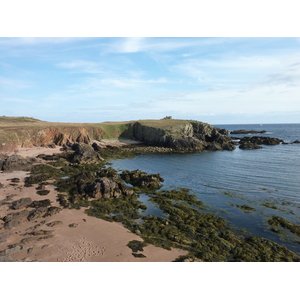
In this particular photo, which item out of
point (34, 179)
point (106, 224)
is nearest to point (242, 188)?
point (106, 224)

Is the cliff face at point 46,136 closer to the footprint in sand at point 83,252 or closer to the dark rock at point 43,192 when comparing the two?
the dark rock at point 43,192

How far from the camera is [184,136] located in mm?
73062

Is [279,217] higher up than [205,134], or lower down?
lower down

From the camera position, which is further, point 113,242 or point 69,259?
point 113,242

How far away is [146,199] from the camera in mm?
25828

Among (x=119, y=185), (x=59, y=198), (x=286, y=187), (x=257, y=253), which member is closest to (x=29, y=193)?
(x=59, y=198)

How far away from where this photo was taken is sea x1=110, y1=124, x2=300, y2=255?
19784mm

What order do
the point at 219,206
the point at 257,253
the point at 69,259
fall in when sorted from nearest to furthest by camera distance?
the point at 69,259
the point at 257,253
the point at 219,206

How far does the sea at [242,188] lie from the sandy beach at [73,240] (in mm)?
6353

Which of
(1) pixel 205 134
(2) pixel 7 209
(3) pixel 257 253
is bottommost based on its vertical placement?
(3) pixel 257 253

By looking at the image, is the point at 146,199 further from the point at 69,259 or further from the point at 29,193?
the point at 29,193

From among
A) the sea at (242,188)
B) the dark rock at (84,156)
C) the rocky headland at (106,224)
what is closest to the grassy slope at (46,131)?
the dark rock at (84,156)

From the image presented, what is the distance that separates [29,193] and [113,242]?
52.9 ft

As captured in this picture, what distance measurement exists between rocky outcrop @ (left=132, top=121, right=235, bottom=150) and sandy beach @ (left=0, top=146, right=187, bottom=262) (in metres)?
52.4
